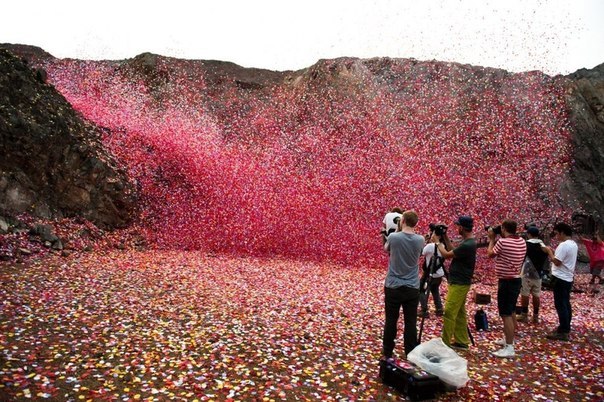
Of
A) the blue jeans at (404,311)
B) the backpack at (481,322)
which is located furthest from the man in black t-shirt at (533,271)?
the blue jeans at (404,311)

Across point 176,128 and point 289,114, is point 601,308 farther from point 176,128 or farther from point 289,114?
point 289,114

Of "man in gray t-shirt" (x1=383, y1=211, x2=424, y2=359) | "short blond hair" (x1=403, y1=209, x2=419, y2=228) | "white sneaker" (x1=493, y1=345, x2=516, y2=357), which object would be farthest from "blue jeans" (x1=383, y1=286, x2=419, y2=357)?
"white sneaker" (x1=493, y1=345, x2=516, y2=357)

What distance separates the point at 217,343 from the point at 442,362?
342 centimetres

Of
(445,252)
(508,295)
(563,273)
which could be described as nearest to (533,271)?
(563,273)

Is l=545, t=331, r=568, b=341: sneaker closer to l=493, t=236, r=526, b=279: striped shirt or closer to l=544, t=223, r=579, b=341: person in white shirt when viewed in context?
l=544, t=223, r=579, b=341: person in white shirt

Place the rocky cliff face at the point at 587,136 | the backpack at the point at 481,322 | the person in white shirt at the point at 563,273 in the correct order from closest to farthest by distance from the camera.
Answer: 1. the person in white shirt at the point at 563,273
2. the backpack at the point at 481,322
3. the rocky cliff face at the point at 587,136

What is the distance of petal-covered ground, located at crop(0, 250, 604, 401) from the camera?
498 cm

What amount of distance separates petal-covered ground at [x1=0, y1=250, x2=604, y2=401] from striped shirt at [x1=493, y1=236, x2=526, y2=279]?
143 cm

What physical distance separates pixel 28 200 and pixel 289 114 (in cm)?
1896

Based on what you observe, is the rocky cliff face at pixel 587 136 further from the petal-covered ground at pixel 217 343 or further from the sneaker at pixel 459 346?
the sneaker at pixel 459 346

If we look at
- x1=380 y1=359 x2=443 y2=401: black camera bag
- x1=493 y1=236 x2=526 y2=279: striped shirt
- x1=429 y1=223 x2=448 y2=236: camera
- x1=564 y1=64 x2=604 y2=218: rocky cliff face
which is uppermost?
x1=564 y1=64 x2=604 y2=218: rocky cliff face

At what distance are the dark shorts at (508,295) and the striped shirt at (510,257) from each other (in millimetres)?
106

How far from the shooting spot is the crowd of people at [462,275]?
18.0 ft

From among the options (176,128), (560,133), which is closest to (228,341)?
(176,128)
